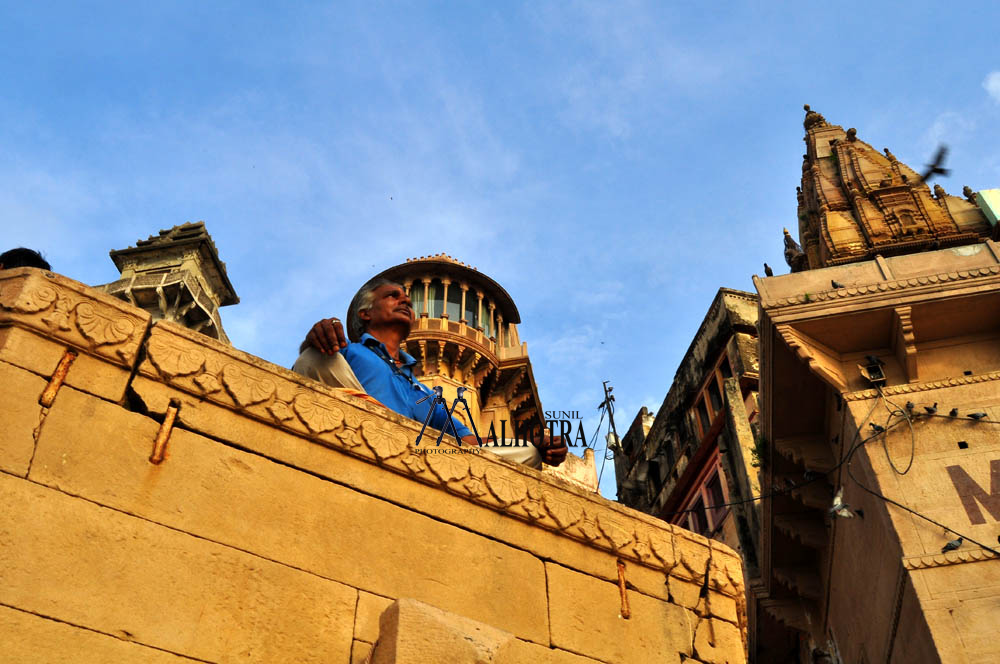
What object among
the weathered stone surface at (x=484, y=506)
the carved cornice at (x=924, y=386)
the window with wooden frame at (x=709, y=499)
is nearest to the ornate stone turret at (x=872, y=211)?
the carved cornice at (x=924, y=386)

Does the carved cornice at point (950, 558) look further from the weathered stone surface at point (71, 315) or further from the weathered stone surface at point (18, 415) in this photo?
the weathered stone surface at point (18, 415)

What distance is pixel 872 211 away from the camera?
669 inches

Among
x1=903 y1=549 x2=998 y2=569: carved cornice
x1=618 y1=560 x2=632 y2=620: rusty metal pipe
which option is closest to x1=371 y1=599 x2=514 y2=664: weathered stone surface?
x1=618 y1=560 x2=632 y2=620: rusty metal pipe

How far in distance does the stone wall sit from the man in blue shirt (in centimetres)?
50

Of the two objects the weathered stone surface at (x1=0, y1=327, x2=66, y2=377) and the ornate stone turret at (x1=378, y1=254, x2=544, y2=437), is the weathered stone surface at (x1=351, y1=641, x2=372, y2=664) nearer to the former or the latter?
the weathered stone surface at (x1=0, y1=327, x2=66, y2=377)

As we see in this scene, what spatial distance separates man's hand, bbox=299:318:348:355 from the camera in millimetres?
5281

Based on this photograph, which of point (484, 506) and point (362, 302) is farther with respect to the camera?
point (362, 302)

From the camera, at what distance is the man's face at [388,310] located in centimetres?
661

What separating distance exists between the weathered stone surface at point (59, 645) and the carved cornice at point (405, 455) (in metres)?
1.26

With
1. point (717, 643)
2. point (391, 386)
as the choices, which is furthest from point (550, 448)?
point (717, 643)

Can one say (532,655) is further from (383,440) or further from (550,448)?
(550,448)

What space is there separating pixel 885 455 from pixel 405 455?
8171mm

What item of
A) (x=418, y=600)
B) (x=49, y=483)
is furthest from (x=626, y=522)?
(x=49, y=483)

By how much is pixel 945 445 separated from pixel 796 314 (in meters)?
2.48
